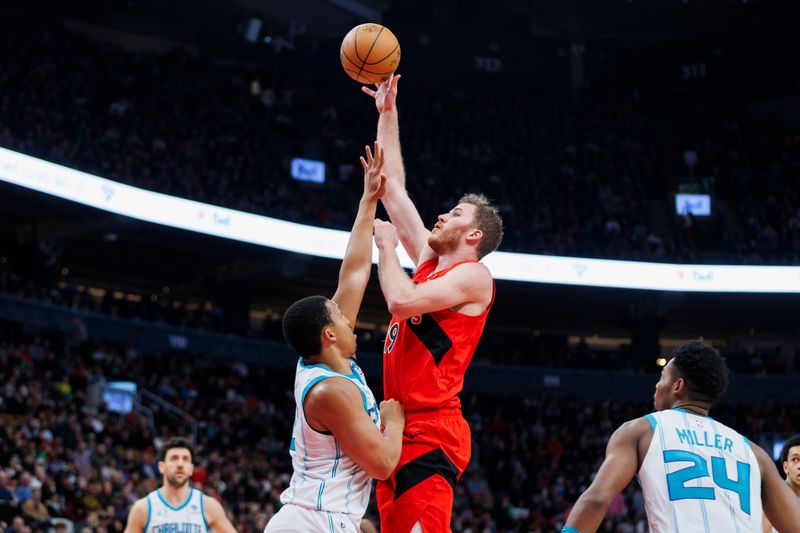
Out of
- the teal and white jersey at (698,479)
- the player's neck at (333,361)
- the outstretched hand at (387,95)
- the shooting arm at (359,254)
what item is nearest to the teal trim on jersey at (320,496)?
the player's neck at (333,361)

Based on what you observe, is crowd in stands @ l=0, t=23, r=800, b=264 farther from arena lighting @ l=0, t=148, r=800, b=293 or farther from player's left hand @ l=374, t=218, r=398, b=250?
player's left hand @ l=374, t=218, r=398, b=250

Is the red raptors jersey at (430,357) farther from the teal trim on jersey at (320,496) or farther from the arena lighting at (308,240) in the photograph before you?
the arena lighting at (308,240)

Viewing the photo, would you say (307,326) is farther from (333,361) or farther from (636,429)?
(636,429)

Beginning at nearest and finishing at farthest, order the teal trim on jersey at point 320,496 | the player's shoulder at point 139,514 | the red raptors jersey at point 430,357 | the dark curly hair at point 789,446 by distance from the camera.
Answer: the teal trim on jersey at point 320,496 < the red raptors jersey at point 430,357 < the dark curly hair at point 789,446 < the player's shoulder at point 139,514

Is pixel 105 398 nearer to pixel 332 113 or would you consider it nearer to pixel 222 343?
pixel 222 343

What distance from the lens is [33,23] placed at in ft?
93.9

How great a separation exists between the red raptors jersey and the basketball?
1413mm

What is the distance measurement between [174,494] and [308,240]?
16.8m

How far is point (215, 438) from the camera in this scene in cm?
2131

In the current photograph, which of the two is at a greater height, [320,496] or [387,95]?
[387,95]

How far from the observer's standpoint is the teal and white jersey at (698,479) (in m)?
4.20

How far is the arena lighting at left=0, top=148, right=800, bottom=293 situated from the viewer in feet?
68.8

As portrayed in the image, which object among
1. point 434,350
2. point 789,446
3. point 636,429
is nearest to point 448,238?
point 434,350

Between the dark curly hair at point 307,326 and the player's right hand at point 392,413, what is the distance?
48 cm
